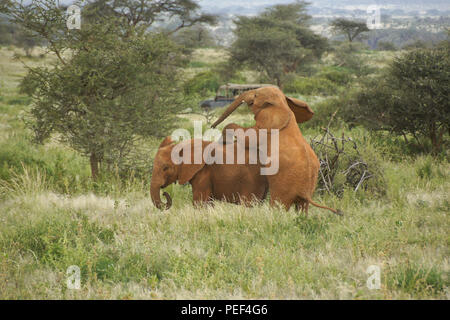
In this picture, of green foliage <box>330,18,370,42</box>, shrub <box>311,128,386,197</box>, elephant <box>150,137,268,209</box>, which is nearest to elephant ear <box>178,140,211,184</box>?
elephant <box>150,137,268,209</box>

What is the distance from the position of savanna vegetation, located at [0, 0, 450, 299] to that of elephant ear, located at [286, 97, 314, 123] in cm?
101

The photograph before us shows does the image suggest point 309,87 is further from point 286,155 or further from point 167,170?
point 167,170

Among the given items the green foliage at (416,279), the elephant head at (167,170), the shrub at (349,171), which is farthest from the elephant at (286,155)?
the shrub at (349,171)

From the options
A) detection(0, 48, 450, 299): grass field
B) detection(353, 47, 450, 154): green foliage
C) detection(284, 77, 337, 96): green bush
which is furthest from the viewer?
detection(284, 77, 337, 96): green bush

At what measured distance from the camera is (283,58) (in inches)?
1147

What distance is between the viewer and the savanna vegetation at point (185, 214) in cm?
321

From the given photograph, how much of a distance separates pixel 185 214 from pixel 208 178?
1.58ft

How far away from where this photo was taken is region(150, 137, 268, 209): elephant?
452 centimetres

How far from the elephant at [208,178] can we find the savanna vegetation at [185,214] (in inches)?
7.3

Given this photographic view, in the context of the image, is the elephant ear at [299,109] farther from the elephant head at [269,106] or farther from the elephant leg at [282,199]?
the elephant leg at [282,199]

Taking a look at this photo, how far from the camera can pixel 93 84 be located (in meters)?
6.94

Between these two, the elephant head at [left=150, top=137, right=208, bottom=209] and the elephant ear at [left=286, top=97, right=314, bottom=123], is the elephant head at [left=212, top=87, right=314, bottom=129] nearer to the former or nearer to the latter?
the elephant ear at [left=286, top=97, right=314, bottom=123]
